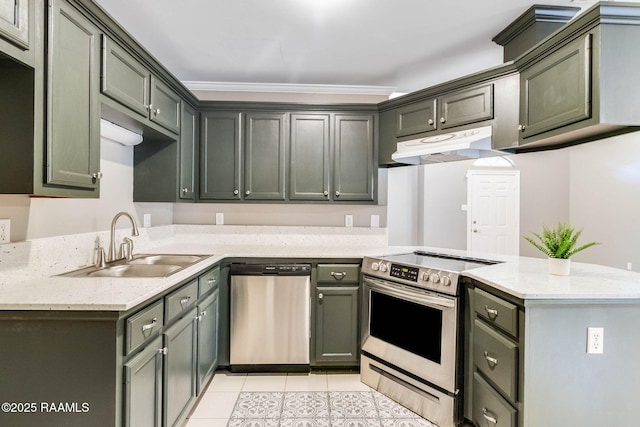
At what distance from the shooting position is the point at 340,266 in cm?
269

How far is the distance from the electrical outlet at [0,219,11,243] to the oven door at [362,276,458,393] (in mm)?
2165

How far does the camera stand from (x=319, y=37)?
2418 millimetres

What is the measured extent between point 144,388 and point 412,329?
1.65 metres

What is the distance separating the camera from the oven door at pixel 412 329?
6.79 feet

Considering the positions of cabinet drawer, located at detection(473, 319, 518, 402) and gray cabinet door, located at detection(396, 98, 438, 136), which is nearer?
cabinet drawer, located at detection(473, 319, 518, 402)

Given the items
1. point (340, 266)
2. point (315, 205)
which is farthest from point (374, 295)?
point (315, 205)

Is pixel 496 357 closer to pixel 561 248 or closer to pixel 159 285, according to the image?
pixel 561 248

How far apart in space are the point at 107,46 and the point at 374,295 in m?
2.31

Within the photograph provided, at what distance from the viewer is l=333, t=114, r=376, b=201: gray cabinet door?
10.2ft

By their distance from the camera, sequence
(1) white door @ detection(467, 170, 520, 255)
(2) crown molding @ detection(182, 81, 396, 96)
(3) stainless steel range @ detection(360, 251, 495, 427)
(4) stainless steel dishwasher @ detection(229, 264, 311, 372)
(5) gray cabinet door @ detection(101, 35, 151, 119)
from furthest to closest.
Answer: (1) white door @ detection(467, 170, 520, 255)
(2) crown molding @ detection(182, 81, 396, 96)
(4) stainless steel dishwasher @ detection(229, 264, 311, 372)
(3) stainless steel range @ detection(360, 251, 495, 427)
(5) gray cabinet door @ detection(101, 35, 151, 119)

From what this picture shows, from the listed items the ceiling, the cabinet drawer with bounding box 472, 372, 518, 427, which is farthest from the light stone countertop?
the ceiling

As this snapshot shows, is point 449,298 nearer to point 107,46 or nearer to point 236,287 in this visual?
point 236,287

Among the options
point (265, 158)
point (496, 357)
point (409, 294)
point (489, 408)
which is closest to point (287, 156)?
point (265, 158)

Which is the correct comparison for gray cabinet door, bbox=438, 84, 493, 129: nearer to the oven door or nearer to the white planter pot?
the white planter pot
